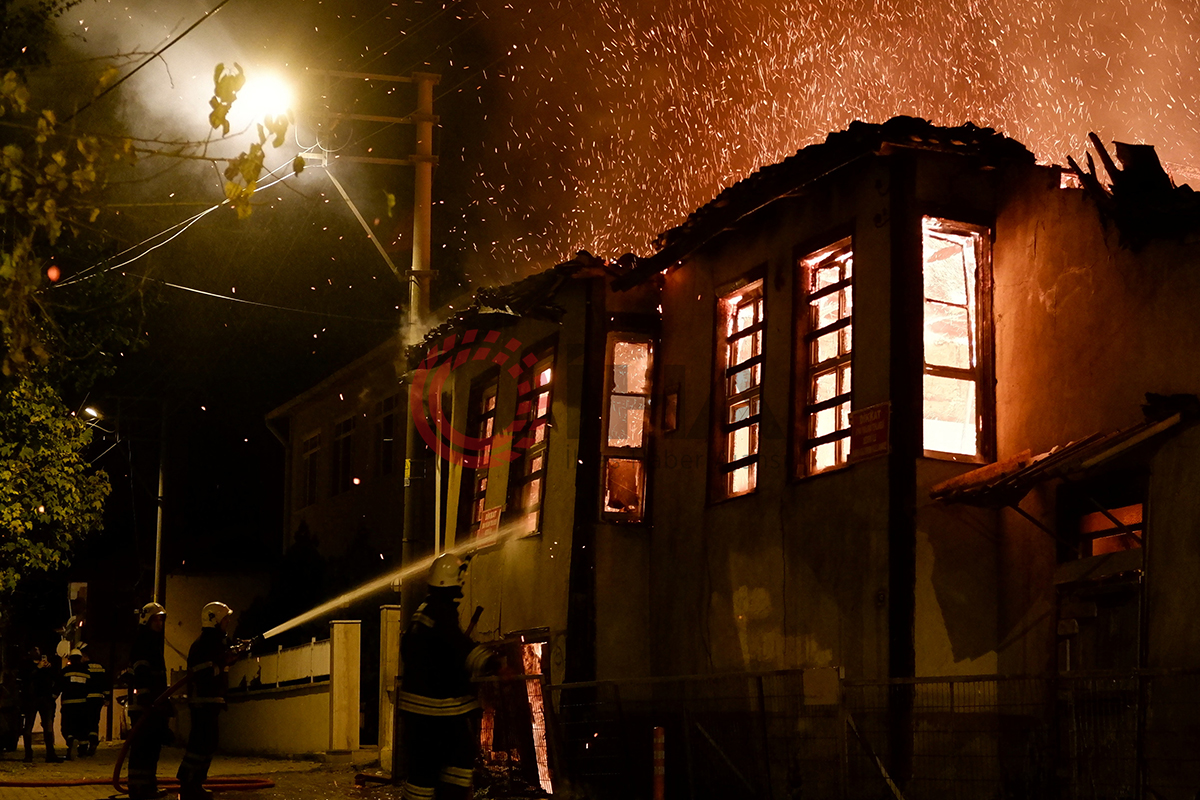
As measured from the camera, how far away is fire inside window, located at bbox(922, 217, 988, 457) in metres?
11.1

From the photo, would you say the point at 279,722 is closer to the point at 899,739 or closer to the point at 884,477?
the point at 884,477

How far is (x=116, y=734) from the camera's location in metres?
32.8

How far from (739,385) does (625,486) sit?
2.04 meters

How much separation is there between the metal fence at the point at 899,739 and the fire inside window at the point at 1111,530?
41.8 inches

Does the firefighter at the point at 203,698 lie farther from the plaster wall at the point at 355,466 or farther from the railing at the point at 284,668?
the plaster wall at the point at 355,466

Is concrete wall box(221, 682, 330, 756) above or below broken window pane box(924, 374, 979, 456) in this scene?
below

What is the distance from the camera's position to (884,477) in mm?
10750

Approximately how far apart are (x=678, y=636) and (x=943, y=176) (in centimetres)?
531

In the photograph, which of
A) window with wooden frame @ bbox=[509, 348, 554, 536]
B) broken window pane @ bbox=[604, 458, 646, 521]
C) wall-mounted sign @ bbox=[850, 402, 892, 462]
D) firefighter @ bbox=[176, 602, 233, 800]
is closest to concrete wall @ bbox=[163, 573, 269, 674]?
window with wooden frame @ bbox=[509, 348, 554, 536]

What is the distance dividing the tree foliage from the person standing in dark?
6.16ft

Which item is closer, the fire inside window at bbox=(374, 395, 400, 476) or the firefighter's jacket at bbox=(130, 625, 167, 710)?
the firefighter's jacket at bbox=(130, 625, 167, 710)

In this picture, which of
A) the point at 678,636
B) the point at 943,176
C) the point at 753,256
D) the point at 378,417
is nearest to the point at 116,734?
the point at 378,417

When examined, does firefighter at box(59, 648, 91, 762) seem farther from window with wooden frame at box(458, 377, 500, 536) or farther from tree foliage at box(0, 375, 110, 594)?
window with wooden frame at box(458, 377, 500, 536)

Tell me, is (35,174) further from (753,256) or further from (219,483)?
(219,483)
